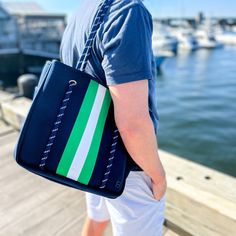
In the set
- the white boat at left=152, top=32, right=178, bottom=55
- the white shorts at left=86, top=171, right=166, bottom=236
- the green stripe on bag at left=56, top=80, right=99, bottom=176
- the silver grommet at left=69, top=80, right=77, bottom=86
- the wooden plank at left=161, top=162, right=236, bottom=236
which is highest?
the silver grommet at left=69, top=80, right=77, bottom=86

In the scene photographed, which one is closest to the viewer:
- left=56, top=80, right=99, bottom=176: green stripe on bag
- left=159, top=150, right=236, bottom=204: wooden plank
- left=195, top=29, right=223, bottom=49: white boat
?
left=56, top=80, right=99, bottom=176: green stripe on bag

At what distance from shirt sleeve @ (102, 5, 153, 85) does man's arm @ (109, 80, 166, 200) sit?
3 centimetres

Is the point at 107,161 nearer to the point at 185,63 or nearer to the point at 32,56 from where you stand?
the point at 32,56

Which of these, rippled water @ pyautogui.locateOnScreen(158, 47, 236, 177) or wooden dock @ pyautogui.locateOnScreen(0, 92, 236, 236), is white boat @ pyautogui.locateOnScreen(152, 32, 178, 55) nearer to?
rippled water @ pyautogui.locateOnScreen(158, 47, 236, 177)

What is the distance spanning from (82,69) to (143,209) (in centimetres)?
57

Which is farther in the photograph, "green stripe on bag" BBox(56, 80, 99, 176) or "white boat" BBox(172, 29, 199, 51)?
"white boat" BBox(172, 29, 199, 51)

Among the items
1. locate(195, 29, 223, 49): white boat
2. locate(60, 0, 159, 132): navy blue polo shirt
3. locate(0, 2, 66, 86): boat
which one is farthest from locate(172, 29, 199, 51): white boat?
locate(60, 0, 159, 132): navy blue polo shirt

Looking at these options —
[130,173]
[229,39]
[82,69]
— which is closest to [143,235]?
[130,173]

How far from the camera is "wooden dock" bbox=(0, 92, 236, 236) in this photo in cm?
167

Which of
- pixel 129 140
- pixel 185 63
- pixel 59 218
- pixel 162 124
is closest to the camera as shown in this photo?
pixel 129 140

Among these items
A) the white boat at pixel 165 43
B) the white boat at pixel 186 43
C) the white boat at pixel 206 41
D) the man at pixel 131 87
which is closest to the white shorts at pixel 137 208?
the man at pixel 131 87

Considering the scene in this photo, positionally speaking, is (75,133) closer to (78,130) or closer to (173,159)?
(78,130)

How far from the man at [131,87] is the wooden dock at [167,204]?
2.18 feet

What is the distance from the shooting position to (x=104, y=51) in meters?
0.87
